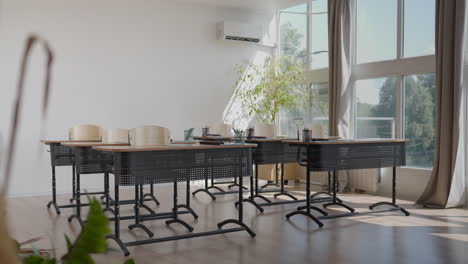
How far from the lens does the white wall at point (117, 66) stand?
6547mm

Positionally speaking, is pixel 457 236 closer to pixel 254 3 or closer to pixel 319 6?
pixel 319 6

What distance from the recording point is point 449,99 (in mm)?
5504

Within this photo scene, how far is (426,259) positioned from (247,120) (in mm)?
5313

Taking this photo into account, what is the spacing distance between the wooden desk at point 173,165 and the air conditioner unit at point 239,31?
4095 mm

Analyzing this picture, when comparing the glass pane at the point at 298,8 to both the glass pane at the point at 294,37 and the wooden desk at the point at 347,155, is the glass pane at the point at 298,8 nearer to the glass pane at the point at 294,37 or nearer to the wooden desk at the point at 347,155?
the glass pane at the point at 294,37

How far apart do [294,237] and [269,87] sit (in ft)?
14.3

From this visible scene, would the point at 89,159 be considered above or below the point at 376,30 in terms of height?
below

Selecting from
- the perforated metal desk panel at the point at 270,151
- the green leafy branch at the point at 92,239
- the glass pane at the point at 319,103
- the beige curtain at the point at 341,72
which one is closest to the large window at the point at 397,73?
the beige curtain at the point at 341,72

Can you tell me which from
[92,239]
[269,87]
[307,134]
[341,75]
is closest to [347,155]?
[307,134]

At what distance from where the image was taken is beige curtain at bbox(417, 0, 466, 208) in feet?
17.7

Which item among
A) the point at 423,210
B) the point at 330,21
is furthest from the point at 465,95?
the point at 330,21

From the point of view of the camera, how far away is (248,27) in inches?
330

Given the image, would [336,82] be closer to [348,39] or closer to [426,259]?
[348,39]

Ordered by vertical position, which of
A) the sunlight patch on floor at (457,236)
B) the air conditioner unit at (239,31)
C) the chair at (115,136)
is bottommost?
the sunlight patch on floor at (457,236)
